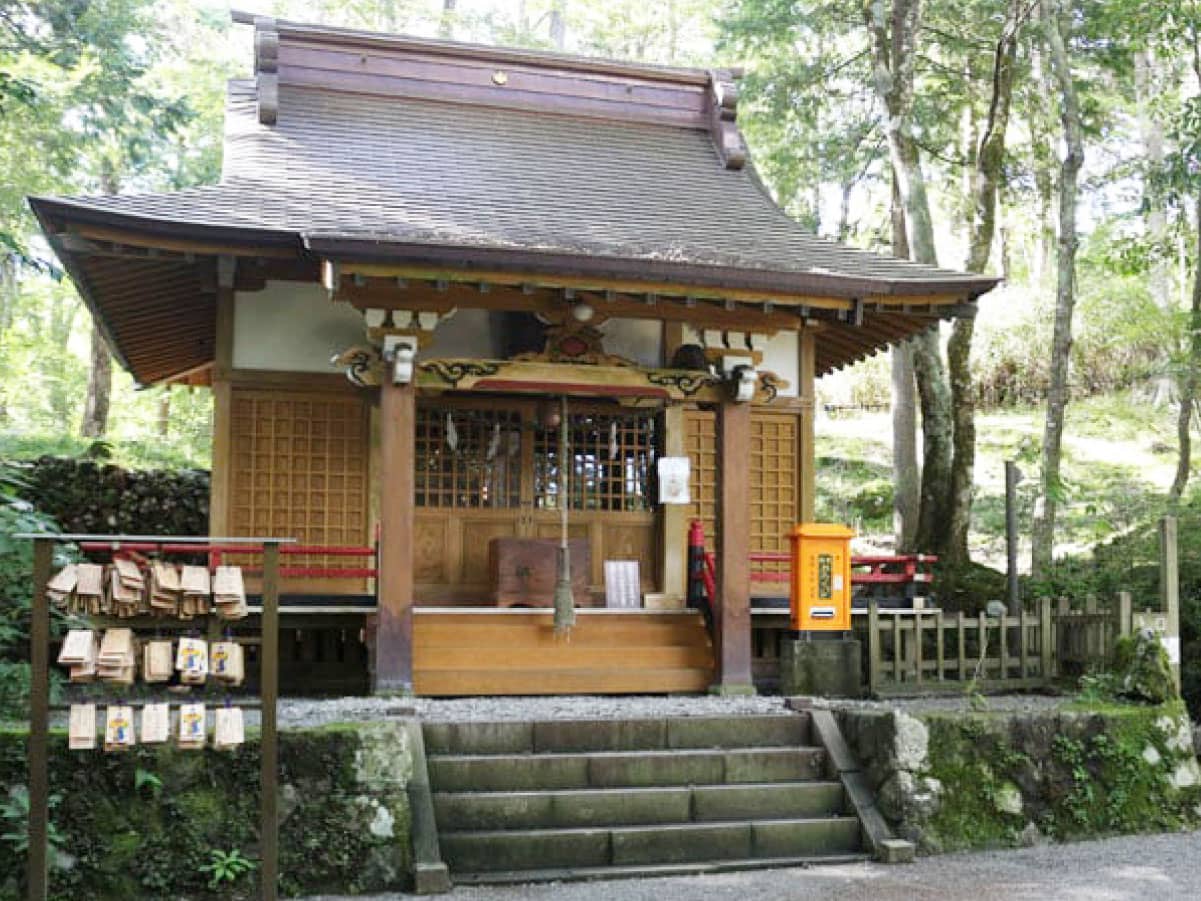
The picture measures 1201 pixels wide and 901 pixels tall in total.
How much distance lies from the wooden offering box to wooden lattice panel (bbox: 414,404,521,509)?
67cm

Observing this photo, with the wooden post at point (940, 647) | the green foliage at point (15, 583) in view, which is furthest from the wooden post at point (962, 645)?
the green foliage at point (15, 583)

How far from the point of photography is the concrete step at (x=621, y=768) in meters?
7.64

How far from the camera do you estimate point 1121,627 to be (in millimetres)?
9812

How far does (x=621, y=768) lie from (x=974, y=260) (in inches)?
416

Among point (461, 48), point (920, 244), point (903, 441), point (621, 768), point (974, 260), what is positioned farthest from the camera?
point (903, 441)

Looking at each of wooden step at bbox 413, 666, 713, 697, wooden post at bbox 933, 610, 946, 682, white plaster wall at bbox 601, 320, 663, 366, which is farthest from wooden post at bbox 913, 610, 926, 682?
white plaster wall at bbox 601, 320, 663, 366

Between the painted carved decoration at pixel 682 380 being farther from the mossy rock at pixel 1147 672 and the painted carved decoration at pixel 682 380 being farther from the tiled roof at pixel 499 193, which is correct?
the mossy rock at pixel 1147 672

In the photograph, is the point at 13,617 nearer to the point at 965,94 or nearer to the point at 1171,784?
the point at 1171,784

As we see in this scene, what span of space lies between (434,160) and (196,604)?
24.7 feet

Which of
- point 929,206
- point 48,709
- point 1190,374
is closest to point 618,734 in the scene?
point 48,709

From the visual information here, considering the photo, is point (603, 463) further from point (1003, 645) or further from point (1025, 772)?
point (1025, 772)

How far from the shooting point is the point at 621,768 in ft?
25.8

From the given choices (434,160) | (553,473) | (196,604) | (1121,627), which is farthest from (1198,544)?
(196,604)

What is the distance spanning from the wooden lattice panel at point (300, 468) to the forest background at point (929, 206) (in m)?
2.89
